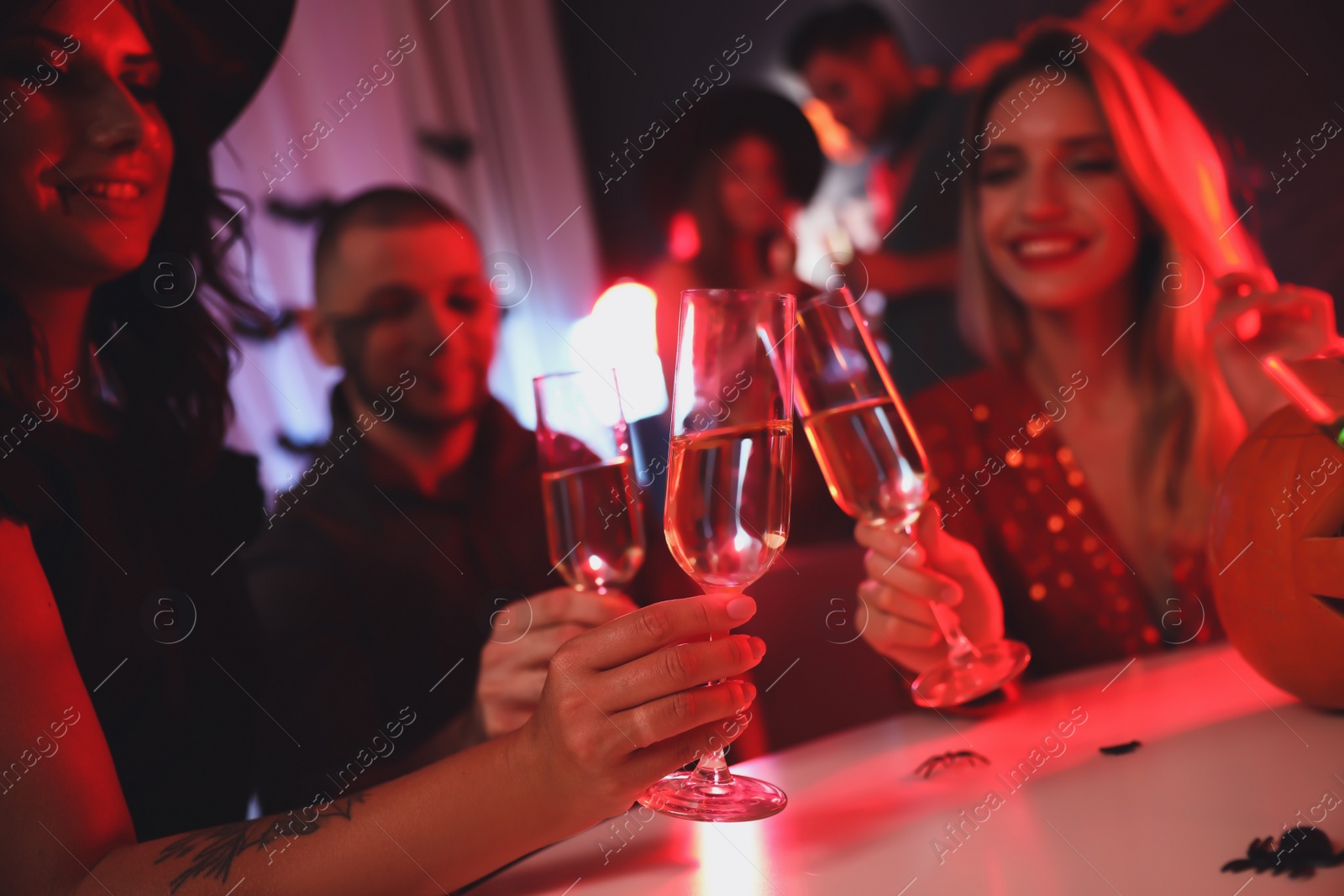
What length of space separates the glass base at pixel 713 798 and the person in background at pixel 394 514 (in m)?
1.20

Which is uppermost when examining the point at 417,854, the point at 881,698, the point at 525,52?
the point at 525,52

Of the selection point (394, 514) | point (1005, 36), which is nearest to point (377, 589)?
point (394, 514)

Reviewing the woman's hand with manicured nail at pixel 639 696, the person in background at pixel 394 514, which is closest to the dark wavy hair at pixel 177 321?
the person in background at pixel 394 514

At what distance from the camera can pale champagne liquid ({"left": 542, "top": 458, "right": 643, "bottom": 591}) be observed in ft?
3.50

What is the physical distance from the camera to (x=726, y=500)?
2.35 ft

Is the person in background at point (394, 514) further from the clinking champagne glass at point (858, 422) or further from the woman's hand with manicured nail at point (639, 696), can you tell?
the woman's hand with manicured nail at point (639, 696)

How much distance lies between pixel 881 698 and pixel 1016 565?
42 centimetres

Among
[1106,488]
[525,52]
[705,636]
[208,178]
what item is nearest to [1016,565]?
[1106,488]

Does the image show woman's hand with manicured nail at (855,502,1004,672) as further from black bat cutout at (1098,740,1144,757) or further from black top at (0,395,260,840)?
black top at (0,395,260,840)

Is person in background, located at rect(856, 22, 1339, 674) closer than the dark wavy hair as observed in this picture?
No

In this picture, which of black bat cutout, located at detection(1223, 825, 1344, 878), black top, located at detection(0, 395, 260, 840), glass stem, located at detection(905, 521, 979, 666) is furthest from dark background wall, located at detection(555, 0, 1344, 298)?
black top, located at detection(0, 395, 260, 840)

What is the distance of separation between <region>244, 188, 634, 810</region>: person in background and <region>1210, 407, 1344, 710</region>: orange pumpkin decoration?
1.37 metres

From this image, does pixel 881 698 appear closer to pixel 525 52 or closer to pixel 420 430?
pixel 420 430

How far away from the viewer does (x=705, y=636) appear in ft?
2.35
